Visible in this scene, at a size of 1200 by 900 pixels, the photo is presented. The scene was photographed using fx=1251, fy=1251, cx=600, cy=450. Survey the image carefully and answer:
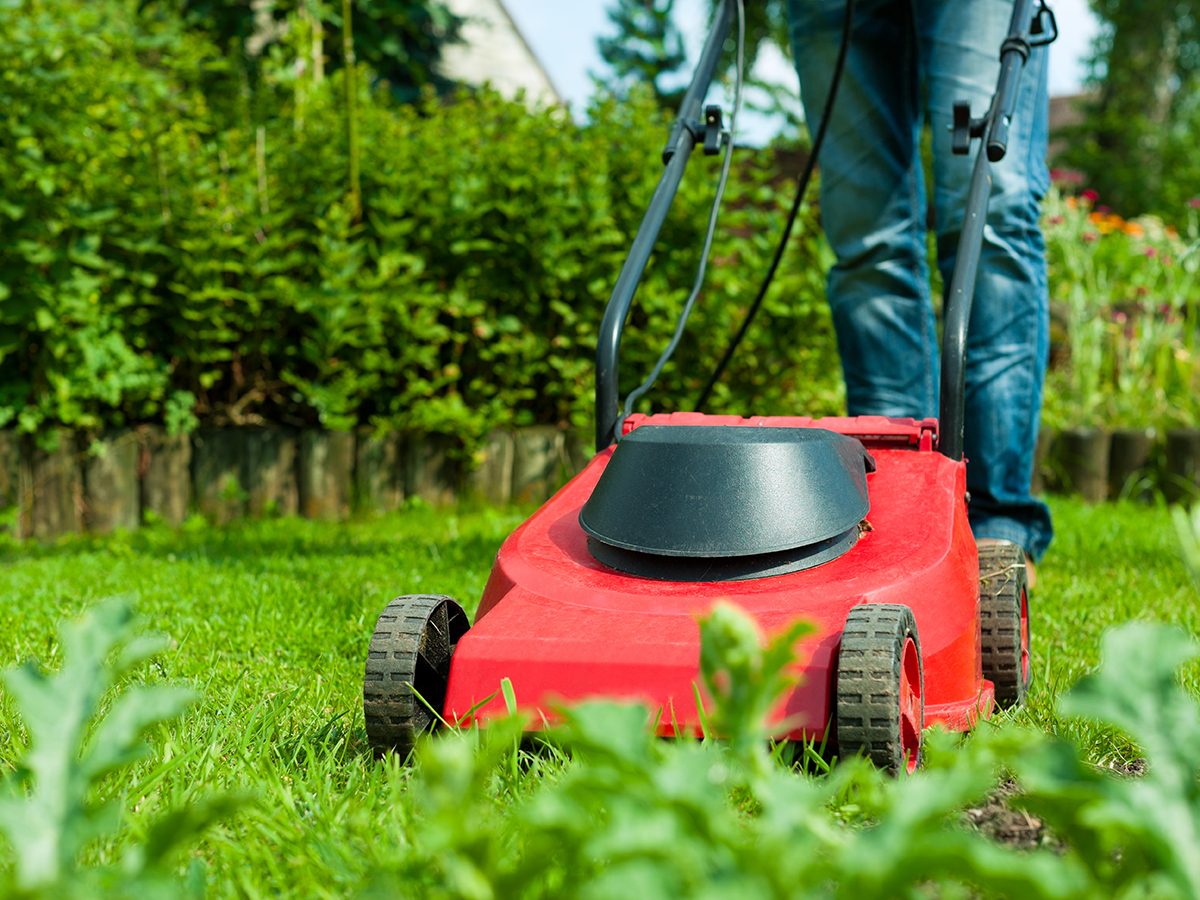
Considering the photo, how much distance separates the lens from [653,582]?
4.65 ft

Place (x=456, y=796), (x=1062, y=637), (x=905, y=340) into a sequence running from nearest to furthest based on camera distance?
(x=456, y=796)
(x=1062, y=637)
(x=905, y=340)

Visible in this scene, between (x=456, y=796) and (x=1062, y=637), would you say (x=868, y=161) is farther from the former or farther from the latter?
(x=456, y=796)

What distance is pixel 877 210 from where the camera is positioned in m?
2.38

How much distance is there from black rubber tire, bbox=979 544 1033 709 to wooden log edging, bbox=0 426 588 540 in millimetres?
2244

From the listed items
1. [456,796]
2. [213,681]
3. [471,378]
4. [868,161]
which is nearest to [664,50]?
[471,378]

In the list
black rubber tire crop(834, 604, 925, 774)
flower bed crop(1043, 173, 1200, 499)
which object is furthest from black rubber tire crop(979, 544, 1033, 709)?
flower bed crop(1043, 173, 1200, 499)

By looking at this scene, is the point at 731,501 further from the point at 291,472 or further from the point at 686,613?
the point at 291,472

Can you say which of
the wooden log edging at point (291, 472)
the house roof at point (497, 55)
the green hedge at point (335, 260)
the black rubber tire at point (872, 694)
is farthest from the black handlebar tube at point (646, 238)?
the house roof at point (497, 55)

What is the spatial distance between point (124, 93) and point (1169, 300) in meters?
3.82

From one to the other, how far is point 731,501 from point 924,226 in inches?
49.0

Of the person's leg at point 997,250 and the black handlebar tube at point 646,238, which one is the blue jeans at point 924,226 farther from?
the black handlebar tube at point 646,238

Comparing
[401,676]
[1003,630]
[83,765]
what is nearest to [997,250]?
[1003,630]

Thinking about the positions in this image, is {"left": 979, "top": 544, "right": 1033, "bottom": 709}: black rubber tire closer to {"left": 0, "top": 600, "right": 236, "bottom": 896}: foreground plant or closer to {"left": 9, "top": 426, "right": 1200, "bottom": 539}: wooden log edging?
{"left": 0, "top": 600, "right": 236, "bottom": 896}: foreground plant

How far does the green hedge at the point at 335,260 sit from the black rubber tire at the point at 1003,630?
7.24ft
